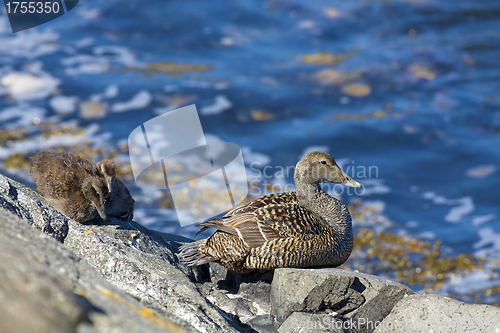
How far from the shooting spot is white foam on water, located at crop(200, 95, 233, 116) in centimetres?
1396

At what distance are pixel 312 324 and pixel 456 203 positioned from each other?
843 centimetres

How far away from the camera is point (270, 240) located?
471 centimetres

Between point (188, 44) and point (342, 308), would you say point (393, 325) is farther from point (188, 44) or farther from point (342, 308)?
point (188, 44)

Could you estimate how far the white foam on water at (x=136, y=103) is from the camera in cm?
1369

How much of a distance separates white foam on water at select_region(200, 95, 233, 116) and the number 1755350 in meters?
7.85

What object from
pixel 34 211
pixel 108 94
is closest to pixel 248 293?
pixel 34 211

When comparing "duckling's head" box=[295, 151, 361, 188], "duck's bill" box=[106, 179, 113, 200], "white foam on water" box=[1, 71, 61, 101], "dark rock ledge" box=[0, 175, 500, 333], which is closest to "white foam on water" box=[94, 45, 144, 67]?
"white foam on water" box=[1, 71, 61, 101]

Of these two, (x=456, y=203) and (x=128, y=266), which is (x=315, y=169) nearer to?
(x=128, y=266)

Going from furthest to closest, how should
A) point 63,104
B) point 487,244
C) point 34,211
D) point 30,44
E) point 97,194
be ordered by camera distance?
point 30,44
point 63,104
point 487,244
point 97,194
point 34,211

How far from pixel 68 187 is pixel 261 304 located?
A: 7.83 ft

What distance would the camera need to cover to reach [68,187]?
523cm

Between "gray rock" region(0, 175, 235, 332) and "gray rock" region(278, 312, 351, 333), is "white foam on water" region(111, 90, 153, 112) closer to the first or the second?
"gray rock" region(0, 175, 235, 332)

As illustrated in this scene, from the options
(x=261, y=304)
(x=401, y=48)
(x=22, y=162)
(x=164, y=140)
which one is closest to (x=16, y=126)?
(x=22, y=162)

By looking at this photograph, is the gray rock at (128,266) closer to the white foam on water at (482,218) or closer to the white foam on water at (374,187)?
the white foam on water at (374,187)
